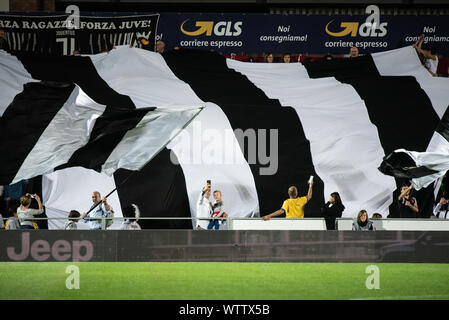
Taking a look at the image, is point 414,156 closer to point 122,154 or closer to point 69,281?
point 122,154

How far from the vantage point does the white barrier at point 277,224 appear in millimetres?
13922

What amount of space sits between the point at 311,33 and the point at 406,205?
844 cm

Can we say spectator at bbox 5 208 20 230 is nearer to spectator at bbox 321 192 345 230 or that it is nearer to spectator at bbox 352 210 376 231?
spectator at bbox 321 192 345 230

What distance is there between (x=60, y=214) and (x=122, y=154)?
236 centimetres

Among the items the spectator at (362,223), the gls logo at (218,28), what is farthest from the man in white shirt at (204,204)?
the gls logo at (218,28)

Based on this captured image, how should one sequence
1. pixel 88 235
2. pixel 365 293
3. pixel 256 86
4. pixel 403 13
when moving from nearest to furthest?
pixel 365 293, pixel 88 235, pixel 256 86, pixel 403 13

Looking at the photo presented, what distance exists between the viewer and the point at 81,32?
21547mm

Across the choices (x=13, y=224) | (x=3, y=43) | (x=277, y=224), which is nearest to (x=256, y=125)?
(x=277, y=224)

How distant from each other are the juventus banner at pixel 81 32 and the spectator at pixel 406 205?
371 inches

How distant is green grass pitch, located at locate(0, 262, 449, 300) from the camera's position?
9245 millimetres

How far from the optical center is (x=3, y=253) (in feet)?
45.6

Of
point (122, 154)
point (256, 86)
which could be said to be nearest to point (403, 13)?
point (256, 86)

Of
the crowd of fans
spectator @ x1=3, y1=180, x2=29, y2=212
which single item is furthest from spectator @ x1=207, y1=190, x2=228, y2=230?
spectator @ x1=3, y1=180, x2=29, y2=212

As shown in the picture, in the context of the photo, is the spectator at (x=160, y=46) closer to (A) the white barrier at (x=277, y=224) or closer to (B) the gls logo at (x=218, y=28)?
(B) the gls logo at (x=218, y=28)
